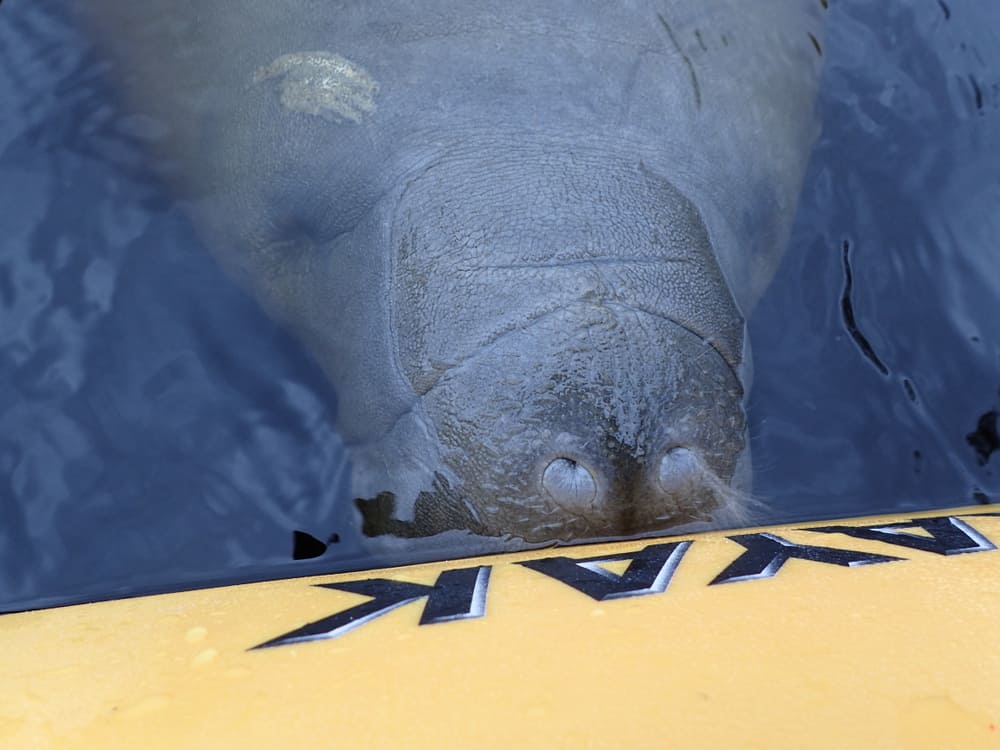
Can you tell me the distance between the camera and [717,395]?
2436 millimetres

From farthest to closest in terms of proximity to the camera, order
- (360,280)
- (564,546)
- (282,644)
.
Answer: (360,280), (564,546), (282,644)

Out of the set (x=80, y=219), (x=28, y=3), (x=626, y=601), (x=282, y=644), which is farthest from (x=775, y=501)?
(x=28, y=3)

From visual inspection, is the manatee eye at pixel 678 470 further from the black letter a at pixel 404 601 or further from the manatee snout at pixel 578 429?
the black letter a at pixel 404 601

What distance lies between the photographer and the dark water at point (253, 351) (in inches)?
114

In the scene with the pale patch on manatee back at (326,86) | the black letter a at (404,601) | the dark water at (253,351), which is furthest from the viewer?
the dark water at (253,351)

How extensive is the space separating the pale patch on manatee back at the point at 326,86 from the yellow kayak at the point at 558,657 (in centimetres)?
126

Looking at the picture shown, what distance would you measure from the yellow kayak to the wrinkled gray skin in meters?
0.31

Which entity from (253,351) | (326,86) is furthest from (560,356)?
(253,351)

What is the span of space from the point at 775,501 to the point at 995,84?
2.04 meters

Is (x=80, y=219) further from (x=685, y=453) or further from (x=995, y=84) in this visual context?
(x=995, y=84)

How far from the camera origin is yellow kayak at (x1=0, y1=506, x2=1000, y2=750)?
1484mm

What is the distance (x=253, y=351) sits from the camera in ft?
10.4

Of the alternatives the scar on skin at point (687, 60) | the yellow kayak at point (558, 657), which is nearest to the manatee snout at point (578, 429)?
the yellow kayak at point (558, 657)

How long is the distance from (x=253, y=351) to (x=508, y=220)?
1.08 metres
